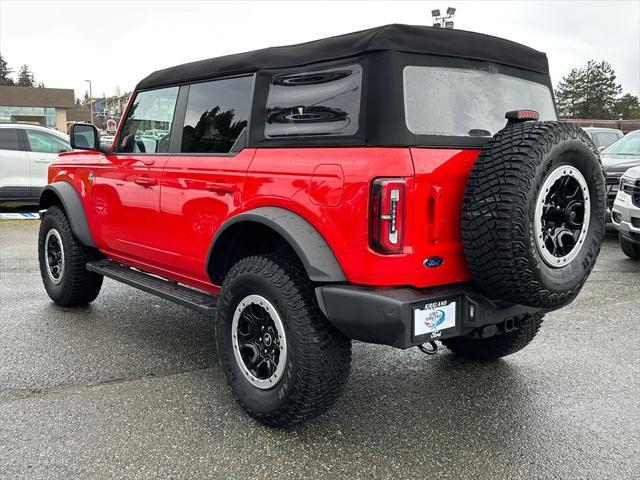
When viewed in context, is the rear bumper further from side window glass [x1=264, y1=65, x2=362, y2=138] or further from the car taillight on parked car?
side window glass [x1=264, y1=65, x2=362, y2=138]

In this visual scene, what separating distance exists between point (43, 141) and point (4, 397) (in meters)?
9.03

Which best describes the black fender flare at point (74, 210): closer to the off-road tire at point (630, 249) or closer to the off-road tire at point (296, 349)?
the off-road tire at point (296, 349)

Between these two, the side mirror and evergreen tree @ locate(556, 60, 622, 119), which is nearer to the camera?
the side mirror

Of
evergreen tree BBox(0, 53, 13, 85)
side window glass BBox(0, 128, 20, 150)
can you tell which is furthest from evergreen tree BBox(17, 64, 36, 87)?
side window glass BBox(0, 128, 20, 150)

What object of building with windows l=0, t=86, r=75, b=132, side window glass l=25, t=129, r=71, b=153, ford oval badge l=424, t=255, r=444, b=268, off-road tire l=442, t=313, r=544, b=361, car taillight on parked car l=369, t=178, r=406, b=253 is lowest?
off-road tire l=442, t=313, r=544, b=361

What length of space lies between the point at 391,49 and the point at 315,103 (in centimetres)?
49

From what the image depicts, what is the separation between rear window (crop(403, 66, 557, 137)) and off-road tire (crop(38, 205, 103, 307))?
3.37m

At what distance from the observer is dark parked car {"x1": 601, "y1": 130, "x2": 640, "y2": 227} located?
866 centimetres

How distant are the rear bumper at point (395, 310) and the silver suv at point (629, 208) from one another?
186 inches

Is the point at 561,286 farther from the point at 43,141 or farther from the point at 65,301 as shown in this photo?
the point at 43,141

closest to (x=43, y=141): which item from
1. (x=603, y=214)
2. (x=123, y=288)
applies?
(x=123, y=288)

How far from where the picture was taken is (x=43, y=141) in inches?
442

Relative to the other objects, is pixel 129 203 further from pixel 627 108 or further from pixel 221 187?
pixel 627 108

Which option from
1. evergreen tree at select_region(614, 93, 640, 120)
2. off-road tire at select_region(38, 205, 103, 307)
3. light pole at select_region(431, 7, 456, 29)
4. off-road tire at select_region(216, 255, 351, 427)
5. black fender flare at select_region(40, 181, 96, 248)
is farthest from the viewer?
evergreen tree at select_region(614, 93, 640, 120)
